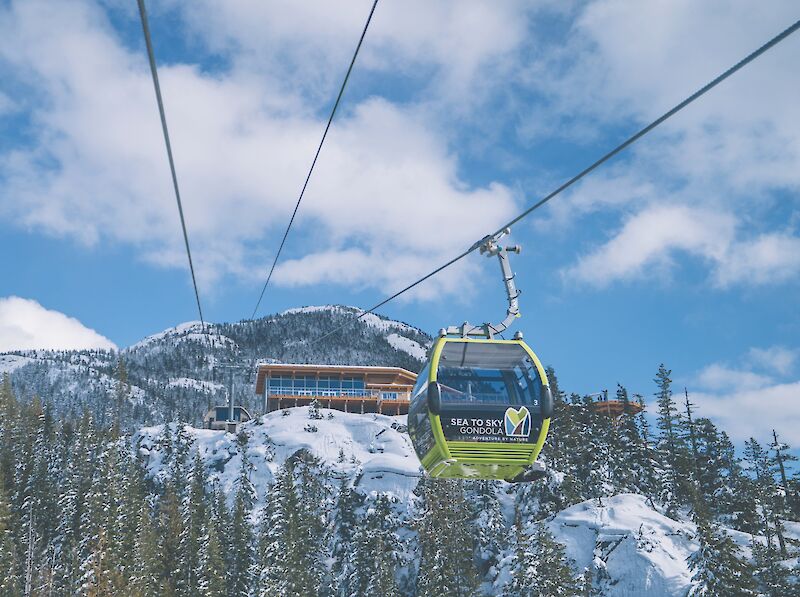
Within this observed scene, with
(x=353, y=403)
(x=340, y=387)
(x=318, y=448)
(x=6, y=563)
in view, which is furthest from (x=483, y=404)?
(x=340, y=387)

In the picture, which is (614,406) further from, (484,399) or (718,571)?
(484,399)

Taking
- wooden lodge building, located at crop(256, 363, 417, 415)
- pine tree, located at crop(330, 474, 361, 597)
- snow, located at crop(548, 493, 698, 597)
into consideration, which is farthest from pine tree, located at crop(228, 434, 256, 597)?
Result: wooden lodge building, located at crop(256, 363, 417, 415)

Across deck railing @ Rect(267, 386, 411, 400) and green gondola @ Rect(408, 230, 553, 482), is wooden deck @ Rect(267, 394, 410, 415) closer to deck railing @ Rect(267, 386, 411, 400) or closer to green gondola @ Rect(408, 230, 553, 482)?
deck railing @ Rect(267, 386, 411, 400)

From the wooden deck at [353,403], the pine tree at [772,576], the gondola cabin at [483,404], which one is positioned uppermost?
the wooden deck at [353,403]

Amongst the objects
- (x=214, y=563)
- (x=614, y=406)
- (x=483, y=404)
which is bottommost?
(x=214, y=563)

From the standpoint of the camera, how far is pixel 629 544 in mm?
59219

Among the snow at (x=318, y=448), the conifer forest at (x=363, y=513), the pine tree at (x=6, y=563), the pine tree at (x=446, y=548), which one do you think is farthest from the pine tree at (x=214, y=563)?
the snow at (x=318, y=448)

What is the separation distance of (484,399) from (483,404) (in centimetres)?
13

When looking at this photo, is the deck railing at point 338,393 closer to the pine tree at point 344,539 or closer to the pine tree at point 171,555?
the pine tree at point 344,539

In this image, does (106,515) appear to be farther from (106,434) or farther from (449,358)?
(449,358)

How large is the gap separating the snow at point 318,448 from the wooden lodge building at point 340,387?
6.41 meters

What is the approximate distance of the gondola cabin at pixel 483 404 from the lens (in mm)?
14914

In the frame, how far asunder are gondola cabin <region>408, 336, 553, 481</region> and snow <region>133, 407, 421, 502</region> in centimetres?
7258

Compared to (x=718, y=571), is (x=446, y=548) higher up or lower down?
higher up
